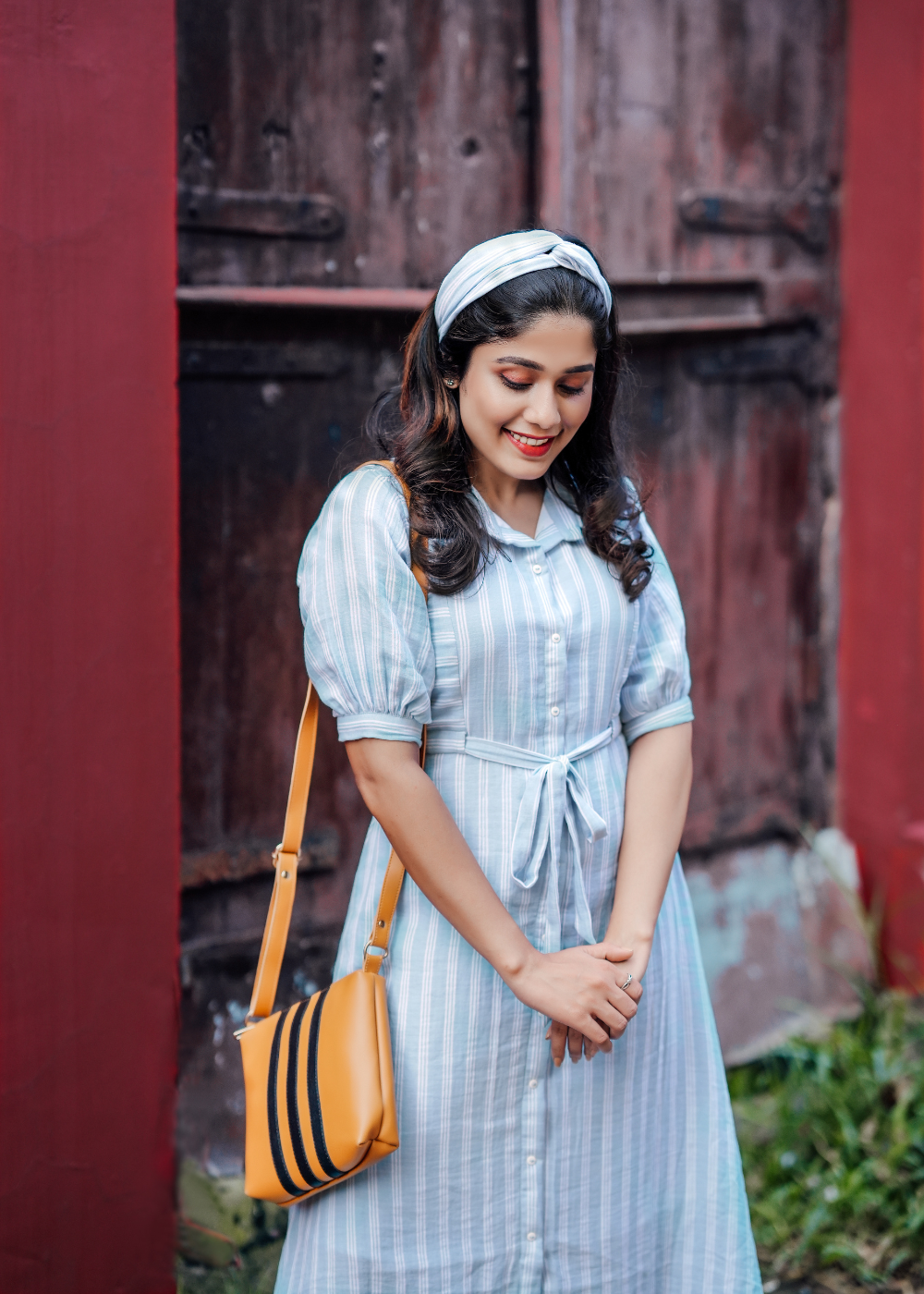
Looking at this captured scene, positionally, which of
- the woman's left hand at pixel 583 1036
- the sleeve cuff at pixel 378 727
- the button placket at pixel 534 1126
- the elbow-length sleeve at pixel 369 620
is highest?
the elbow-length sleeve at pixel 369 620

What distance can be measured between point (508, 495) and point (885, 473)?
1855 millimetres

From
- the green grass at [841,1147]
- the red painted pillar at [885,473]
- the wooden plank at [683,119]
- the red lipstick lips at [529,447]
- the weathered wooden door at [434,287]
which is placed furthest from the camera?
the red painted pillar at [885,473]

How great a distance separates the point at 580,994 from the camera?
164cm

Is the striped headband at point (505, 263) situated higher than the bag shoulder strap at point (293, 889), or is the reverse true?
the striped headband at point (505, 263)

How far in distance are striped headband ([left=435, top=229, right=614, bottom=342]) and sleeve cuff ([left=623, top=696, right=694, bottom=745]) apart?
2.00 feet

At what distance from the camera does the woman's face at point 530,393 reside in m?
1.64

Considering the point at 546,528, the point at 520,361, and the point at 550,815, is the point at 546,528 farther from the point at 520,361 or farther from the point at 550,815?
the point at 550,815

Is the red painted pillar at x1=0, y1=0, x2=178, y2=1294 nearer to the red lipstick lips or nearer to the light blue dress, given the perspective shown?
the light blue dress

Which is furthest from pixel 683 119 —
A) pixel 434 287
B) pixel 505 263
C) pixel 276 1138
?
pixel 276 1138

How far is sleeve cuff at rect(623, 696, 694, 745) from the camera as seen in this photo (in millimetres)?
1866

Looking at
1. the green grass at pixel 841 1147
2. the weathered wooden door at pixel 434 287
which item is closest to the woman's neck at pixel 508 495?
the weathered wooden door at pixel 434 287

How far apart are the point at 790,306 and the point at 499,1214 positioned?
239 cm

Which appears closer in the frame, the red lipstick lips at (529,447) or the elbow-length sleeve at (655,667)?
the red lipstick lips at (529,447)

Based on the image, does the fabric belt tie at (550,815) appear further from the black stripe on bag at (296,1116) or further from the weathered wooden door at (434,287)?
the weathered wooden door at (434,287)
